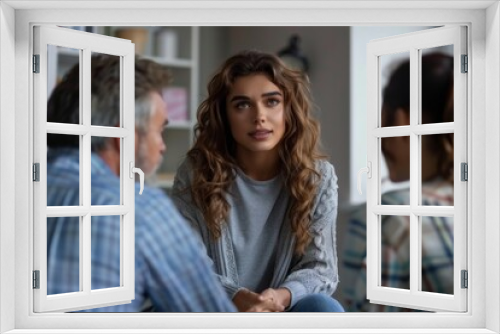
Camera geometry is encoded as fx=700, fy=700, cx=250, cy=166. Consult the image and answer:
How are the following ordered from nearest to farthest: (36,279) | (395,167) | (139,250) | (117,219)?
(36,279), (117,219), (139,250), (395,167)

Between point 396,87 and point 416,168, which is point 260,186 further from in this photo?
point 416,168

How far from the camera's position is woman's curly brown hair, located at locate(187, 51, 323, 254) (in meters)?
3.84

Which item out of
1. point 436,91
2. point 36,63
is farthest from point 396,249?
point 36,63

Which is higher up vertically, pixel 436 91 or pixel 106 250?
pixel 436 91

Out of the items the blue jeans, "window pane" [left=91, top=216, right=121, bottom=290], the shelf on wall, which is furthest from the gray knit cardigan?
"window pane" [left=91, top=216, right=121, bottom=290]

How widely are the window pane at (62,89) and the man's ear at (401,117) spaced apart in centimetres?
177

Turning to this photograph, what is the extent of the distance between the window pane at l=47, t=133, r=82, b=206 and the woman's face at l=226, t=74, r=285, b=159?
1.10m

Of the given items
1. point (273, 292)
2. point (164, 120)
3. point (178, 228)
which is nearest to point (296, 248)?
point (273, 292)

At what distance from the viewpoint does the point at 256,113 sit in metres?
3.88

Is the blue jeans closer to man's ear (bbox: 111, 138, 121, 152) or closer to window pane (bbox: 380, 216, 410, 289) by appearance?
window pane (bbox: 380, 216, 410, 289)

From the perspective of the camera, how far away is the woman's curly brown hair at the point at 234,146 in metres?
3.84

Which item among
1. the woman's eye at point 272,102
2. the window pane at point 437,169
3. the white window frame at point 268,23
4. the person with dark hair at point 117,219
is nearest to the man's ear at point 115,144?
the person with dark hair at point 117,219

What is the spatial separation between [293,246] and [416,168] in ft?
3.82

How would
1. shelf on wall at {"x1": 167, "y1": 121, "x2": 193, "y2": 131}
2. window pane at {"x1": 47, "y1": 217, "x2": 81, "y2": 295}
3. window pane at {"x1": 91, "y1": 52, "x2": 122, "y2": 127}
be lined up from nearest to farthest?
window pane at {"x1": 47, "y1": 217, "x2": 81, "y2": 295} → window pane at {"x1": 91, "y1": 52, "x2": 122, "y2": 127} → shelf on wall at {"x1": 167, "y1": 121, "x2": 193, "y2": 131}
